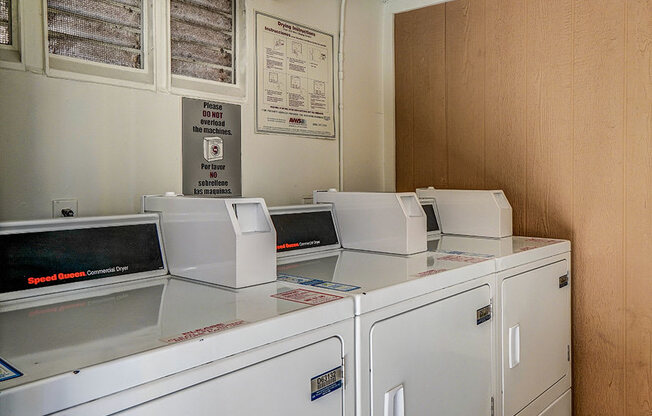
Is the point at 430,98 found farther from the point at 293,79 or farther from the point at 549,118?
the point at 293,79

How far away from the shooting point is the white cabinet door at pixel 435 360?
1.37 metres

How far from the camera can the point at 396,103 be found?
10.1 ft

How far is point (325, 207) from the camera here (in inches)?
85.7

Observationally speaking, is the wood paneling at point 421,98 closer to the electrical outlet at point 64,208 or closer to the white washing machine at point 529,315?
the white washing machine at point 529,315

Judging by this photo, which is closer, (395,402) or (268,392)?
(268,392)

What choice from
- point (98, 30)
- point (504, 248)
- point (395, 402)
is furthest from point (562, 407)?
point (98, 30)

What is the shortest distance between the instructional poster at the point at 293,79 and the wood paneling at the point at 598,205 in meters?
1.20

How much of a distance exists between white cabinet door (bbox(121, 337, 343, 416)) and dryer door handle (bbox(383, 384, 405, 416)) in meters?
0.19

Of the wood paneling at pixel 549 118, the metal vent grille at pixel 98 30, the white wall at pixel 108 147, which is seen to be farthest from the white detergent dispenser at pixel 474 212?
the metal vent grille at pixel 98 30

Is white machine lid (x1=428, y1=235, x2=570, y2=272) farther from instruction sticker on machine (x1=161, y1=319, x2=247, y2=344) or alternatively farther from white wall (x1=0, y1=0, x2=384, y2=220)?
instruction sticker on machine (x1=161, y1=319, x2=247, y2=344)

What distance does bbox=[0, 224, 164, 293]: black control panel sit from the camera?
51.6 inches

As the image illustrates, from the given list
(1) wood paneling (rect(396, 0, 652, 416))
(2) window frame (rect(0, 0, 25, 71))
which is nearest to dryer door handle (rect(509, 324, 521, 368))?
(1) wood paneling (rect(396, 0, 652, 416))

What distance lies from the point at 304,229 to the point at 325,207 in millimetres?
180

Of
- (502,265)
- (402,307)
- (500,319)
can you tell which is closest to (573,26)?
(502,265)
